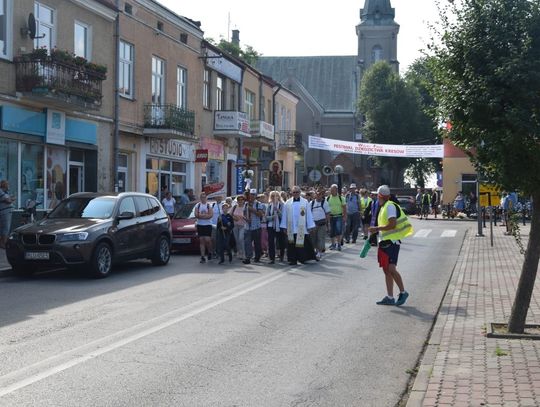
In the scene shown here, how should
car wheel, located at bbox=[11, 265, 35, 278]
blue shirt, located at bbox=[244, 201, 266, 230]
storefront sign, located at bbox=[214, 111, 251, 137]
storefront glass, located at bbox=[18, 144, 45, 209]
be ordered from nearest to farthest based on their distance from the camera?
car wheel, located at bbox=[11, 265, 35, 278] < blue shirt, located at bbox=[244, 201, 266, 230] < storefront glass, located at bbox=[18, 144, 45, 209] < storefront sign, located at bbox=[214, 111, 251, 137]

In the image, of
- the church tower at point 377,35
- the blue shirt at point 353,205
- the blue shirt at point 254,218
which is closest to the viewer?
the blue shirt at point 254,218

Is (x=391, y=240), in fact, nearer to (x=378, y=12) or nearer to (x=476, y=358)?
(x=476, y=358)

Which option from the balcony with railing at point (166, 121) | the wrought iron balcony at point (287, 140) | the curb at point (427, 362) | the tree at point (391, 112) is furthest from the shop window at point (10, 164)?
the tree at point (391, 112)

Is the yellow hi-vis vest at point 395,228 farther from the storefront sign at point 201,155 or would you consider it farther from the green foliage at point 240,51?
the green foliage at point 240,51

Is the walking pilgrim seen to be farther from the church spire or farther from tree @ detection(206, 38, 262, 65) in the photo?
the church spire

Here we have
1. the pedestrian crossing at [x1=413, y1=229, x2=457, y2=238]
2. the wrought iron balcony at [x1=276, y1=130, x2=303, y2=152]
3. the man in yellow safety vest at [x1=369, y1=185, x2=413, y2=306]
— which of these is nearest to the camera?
the man in yellow safety vest at [x1=369, y1=185, x2=413, y2=306]

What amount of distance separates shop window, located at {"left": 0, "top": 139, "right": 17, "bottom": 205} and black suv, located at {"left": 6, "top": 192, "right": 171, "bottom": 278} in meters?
5.03

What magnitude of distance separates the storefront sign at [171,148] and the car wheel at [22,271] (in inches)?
565

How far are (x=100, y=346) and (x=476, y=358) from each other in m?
3.80

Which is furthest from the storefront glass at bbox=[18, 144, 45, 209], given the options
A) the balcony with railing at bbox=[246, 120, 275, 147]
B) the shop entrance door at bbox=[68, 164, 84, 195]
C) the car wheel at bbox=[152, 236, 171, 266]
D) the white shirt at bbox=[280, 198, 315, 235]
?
the balcony with railing at bbox=[246, 120, 275, 147]

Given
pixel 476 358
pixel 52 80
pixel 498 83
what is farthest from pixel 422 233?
pixel 476 358

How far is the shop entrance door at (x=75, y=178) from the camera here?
2319 centimetres

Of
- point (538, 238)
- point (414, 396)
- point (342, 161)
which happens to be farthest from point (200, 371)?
point (342, 161)

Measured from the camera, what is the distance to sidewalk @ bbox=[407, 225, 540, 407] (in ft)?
19.0
